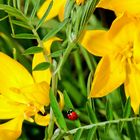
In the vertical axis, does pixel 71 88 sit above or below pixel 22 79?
below

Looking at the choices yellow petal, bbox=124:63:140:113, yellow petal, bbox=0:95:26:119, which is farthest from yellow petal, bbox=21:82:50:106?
yellow petal, bbox=124:63:140:113

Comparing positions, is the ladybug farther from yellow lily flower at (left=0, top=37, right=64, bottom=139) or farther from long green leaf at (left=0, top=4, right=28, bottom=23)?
long green leaf at (left=0, top=4, right=28, bottom=23)

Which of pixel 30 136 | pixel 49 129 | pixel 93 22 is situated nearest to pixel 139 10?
pixel 49 129

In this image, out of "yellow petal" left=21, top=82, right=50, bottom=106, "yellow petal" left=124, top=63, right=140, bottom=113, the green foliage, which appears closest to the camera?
the green foliage

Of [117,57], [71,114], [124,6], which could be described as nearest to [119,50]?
[117,57]

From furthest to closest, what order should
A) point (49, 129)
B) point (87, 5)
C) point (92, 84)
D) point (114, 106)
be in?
point (114, 106)
point (92, 84)
point (49, 129)
point (87, 5)

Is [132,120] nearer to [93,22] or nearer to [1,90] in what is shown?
[1,90]

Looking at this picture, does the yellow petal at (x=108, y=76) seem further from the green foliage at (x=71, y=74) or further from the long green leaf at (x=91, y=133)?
the long green leaf at (x=91, y=133)

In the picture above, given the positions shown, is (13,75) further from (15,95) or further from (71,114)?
(71,114)
